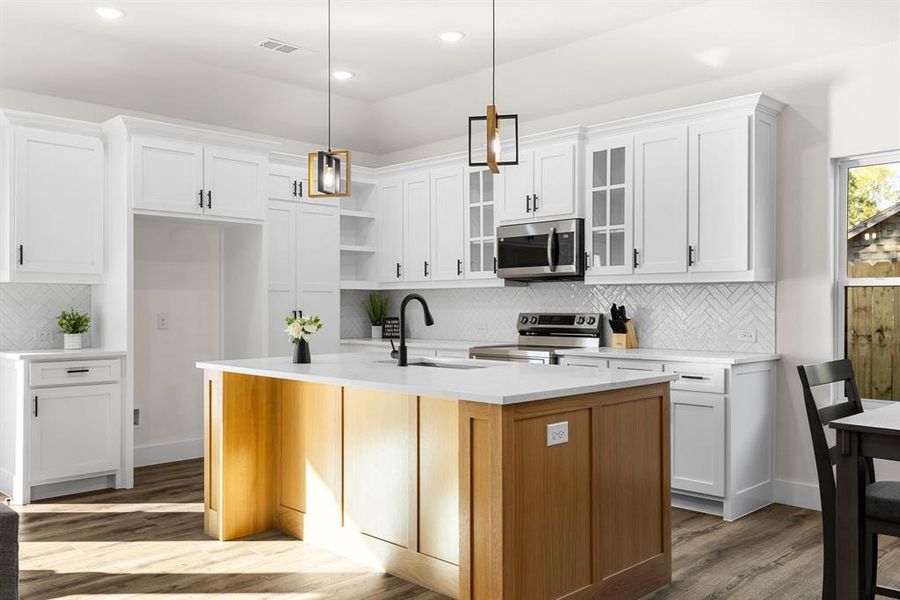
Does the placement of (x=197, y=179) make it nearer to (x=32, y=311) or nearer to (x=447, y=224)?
(x=32, y=311)

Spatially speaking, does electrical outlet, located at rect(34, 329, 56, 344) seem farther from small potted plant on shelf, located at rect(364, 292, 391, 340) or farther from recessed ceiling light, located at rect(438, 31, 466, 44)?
recessed ceiling light, located at rect(438, 31, 466, 44)

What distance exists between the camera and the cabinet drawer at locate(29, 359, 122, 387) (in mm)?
4746

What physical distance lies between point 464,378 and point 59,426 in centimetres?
313

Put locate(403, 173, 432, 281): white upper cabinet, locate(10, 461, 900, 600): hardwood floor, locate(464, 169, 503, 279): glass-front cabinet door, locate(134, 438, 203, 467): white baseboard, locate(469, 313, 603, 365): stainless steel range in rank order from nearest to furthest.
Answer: locate(10, 461, 900, 600): hardwood floor
locate(469, 313, 603, 365): stainless steel range
locate(134, 438, 203, 467): white baseboard
locate(464, 169, 503, 279): glass-front cabinet door
locate(403, 173, 432, 281): white upper cabinet

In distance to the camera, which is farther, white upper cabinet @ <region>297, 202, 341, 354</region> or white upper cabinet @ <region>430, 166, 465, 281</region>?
white upper cabinet @ <region>297, 202, 341, 354</region>

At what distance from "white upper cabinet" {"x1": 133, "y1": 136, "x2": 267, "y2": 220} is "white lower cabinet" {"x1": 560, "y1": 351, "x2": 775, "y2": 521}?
313 cm

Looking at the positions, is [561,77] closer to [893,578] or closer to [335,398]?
[335,398]

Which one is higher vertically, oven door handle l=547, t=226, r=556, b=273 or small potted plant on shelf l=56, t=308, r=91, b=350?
oven door handle l=547, t=226, r=556, b=273

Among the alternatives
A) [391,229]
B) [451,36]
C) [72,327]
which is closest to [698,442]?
[451,36]

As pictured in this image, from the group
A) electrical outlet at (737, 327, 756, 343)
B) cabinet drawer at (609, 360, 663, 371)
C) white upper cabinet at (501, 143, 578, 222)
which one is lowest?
cabinet drawer at (609, 360, 663, 371)

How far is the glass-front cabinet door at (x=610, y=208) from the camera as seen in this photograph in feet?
16.7

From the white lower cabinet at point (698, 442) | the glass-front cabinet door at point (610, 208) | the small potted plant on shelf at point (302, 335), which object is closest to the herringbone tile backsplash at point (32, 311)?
the small potted plant on shelf at point (302, 335)

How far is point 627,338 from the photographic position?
17.3ft

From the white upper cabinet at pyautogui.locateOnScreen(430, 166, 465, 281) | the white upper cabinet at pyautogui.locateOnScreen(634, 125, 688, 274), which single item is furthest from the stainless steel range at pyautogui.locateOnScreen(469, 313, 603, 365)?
the white upper cabinet at pyautogui.locateOnScreen(430, 166, 465, 281)
